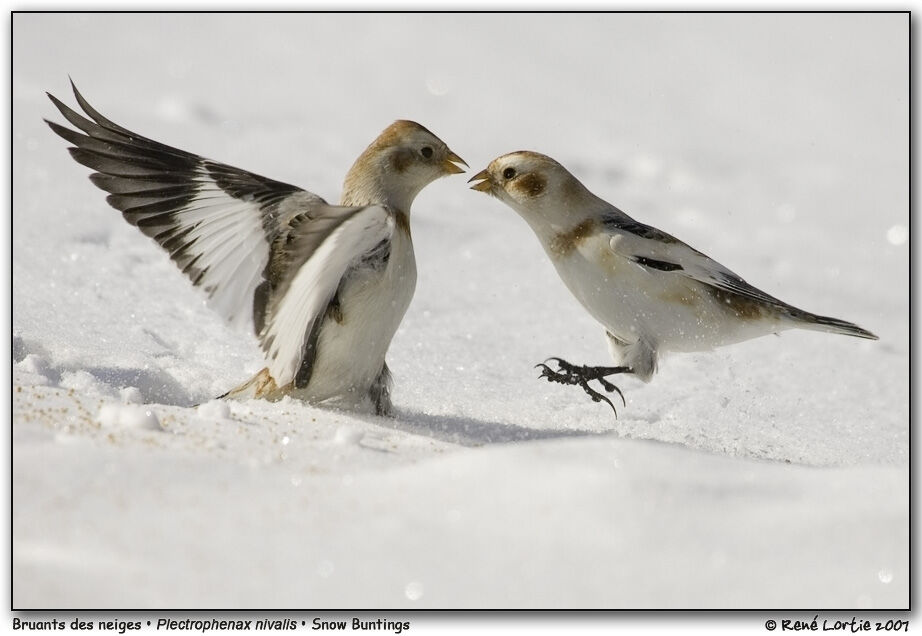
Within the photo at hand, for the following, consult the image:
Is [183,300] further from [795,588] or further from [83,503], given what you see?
[795,588]

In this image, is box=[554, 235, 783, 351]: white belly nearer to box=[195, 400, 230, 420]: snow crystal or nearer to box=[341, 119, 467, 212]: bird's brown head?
box=[341, 119, 467, 212]: bird's brown head

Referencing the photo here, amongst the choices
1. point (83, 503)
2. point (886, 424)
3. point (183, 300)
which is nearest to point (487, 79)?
point (183, 300)

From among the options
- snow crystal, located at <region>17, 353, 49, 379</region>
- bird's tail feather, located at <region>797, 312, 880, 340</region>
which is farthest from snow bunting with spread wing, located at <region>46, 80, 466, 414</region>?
bird's tail feather, located at <region>797, 312, 880, 340</region>

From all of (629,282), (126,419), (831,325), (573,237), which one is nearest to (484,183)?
(573,237)

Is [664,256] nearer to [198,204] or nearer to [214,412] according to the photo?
[198,204]

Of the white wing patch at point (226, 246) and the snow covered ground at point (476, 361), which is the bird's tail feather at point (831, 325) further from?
the white wing patch at point (226, 246)

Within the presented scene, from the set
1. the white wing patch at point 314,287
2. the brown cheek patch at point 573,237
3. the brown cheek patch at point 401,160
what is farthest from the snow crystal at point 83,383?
the brown cheek patch at point 573,237
